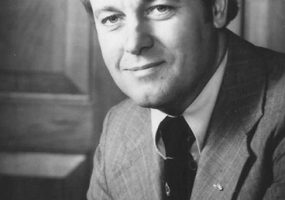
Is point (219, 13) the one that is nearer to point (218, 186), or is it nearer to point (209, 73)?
point (209, 73)

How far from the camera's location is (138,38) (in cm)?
112

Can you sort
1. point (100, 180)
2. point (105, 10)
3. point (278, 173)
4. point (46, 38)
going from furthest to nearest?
1. point (46, 38)
2. point (100, 180)
3. point (105, 10)
4. point (278, 173)

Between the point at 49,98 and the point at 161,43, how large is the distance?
0.83 meters

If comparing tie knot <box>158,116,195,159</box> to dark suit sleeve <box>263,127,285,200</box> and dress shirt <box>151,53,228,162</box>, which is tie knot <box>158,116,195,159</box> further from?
dark suit sleeve <box>263,127,285,200</box>

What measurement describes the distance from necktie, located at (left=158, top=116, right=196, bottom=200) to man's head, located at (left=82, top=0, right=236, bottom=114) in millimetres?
92

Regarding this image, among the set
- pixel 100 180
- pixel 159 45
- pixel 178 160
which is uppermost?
pixel 159 45

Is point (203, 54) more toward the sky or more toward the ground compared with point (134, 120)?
more toward the sky

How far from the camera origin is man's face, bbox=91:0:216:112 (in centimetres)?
114

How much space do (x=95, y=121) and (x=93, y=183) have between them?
41cm

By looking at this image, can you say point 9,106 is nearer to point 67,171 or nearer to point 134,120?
point 67,171

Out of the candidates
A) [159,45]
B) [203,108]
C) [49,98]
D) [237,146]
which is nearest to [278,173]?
[237,146]

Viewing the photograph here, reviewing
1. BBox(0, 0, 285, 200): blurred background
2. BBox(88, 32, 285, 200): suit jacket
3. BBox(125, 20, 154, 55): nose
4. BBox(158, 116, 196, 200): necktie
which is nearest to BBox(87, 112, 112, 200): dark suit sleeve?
BBox(88, 32, 285, 200): suit jacket

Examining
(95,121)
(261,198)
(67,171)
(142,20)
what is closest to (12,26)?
(95,121)

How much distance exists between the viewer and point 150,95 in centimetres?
117
